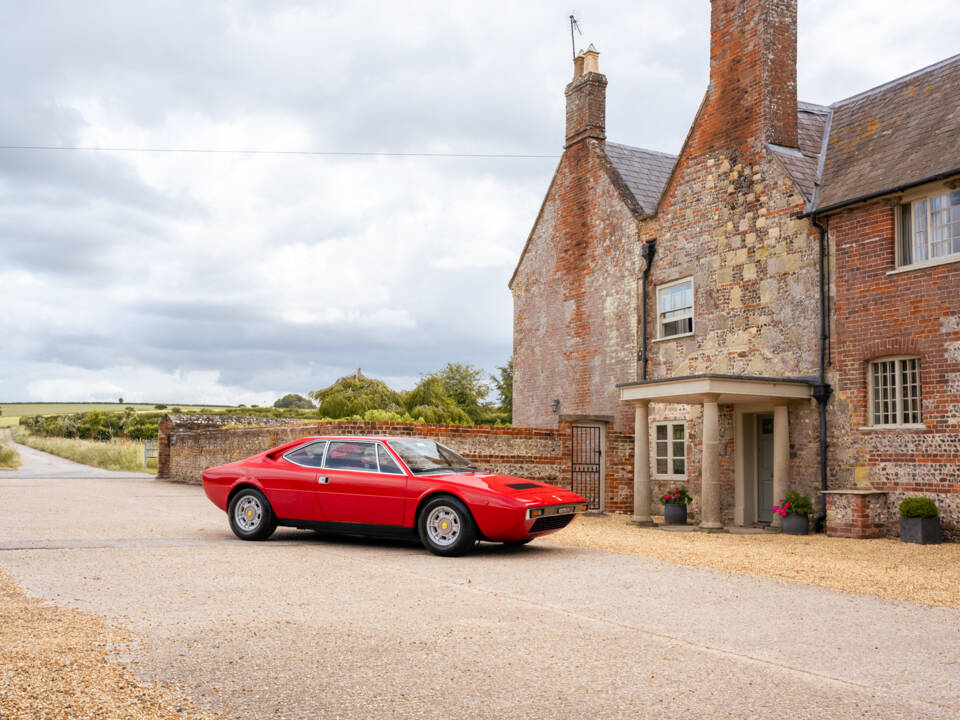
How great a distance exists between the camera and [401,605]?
7.30 meters

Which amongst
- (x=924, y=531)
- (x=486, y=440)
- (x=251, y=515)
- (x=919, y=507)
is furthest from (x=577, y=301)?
(x=251, y=515)

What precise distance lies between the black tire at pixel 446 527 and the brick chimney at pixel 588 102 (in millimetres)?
15595

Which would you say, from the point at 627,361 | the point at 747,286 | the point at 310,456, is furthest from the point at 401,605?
the point at 627,361

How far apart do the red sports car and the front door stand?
8.05 m

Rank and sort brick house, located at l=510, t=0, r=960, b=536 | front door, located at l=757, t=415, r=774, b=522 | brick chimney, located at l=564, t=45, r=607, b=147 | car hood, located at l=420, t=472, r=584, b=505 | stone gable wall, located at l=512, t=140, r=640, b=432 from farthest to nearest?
brick chimney, located at l=564, t=45, r=607, b=147 → stone gable wall, located at l=512, t=140, r=640, b=432 → front door, located at l=757, t=415, r=774, b=522 → brick house, located at l=510, t=0, r=960, b=536 → car hood, located at l=420, t=472, r=584, b=505

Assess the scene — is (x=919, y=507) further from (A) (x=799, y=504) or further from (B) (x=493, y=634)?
(B) (x=493, y=634)

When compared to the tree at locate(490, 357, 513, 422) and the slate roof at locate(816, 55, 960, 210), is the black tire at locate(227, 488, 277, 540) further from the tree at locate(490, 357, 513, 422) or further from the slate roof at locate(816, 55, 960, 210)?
the tree at locate(490, 357, 513, 422)

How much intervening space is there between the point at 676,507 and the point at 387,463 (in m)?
9.09

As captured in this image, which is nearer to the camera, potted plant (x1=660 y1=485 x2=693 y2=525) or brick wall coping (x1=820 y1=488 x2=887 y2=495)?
brick wall coping (x1=820 y1=488 x2=887 y2=495)

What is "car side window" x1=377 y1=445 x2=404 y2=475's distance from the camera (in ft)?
37.0

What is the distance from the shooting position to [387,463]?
11414mm

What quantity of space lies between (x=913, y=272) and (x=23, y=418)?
106666mm

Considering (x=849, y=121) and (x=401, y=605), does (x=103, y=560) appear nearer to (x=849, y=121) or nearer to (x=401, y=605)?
(x=401, y=605)

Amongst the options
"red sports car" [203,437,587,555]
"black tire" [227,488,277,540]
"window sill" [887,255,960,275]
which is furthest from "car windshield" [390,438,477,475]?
"window sill" [887,255,960,275]
